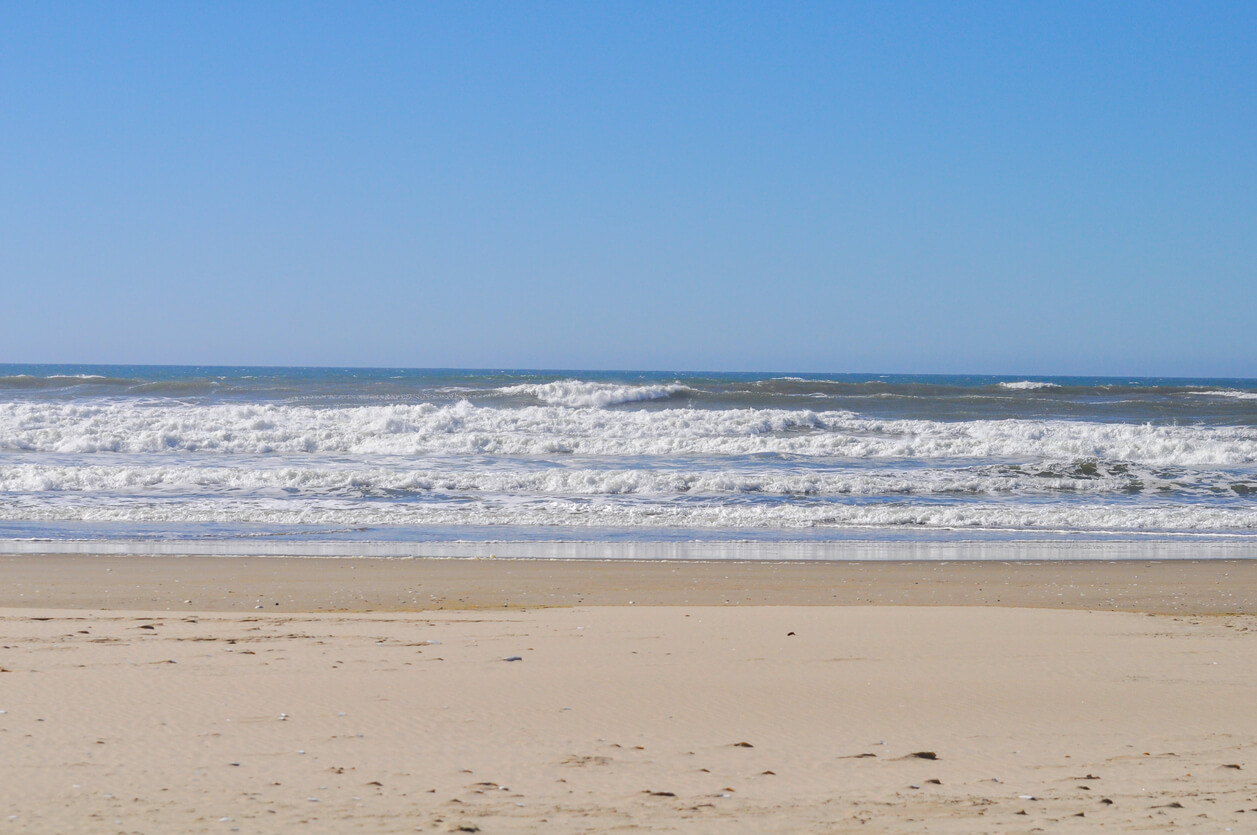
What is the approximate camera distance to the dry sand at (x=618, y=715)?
3.39m

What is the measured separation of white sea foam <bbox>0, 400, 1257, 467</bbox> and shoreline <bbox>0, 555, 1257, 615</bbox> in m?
11.0

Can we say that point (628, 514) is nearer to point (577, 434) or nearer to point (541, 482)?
point (541, 482)

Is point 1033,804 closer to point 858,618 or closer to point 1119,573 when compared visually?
point 858,618

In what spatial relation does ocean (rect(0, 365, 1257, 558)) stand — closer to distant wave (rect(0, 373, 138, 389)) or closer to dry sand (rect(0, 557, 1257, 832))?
dry sand (rect(0, 557, 1257, 832))

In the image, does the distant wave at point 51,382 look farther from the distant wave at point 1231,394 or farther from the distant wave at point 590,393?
the distant wave at point 1231,394

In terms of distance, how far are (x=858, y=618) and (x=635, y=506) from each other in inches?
295

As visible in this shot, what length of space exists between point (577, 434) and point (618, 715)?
68.6ft

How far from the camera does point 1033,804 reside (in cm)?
352

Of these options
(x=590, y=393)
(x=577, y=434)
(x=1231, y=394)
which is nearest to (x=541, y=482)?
(x=577, y=434)

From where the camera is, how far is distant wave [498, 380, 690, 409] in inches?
1395

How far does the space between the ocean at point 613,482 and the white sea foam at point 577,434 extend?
91 mm

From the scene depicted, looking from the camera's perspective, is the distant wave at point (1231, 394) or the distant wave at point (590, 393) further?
the distant wave at point (1231, 394)

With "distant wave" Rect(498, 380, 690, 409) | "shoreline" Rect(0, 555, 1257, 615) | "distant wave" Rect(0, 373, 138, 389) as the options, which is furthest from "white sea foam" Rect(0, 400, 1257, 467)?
"shoreline" Rect(0, 555, 1257, 615)

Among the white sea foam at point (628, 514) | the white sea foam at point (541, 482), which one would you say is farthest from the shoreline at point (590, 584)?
the white sea foam at point (541, 482)
